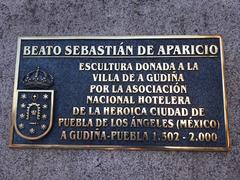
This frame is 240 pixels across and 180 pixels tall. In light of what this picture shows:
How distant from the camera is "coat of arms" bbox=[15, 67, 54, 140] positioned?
312 cm

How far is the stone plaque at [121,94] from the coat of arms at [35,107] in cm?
1

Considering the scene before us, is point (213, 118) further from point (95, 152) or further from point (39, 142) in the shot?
point (39, 142)

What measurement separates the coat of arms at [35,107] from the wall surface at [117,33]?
0.16m

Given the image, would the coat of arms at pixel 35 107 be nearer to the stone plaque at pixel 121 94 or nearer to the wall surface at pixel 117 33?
the stone plaque at pixel 121 94

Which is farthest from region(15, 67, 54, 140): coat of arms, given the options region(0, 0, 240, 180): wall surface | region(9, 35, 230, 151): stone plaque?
region(0, 0, 240, 180): wall surface

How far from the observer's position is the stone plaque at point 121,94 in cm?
303

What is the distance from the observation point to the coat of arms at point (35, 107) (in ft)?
10.2

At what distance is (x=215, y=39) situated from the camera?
3246mm

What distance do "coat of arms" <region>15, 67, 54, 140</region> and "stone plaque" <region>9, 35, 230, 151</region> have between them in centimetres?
1

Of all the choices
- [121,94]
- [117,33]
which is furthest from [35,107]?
[117,33]

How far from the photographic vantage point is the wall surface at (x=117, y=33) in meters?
2.97

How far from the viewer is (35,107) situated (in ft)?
10.4

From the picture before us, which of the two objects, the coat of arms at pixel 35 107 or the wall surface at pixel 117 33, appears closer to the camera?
the wall surface at pixel 117 33

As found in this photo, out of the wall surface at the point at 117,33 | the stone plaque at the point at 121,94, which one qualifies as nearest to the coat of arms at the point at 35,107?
the stone plaque at the point at 121,94
